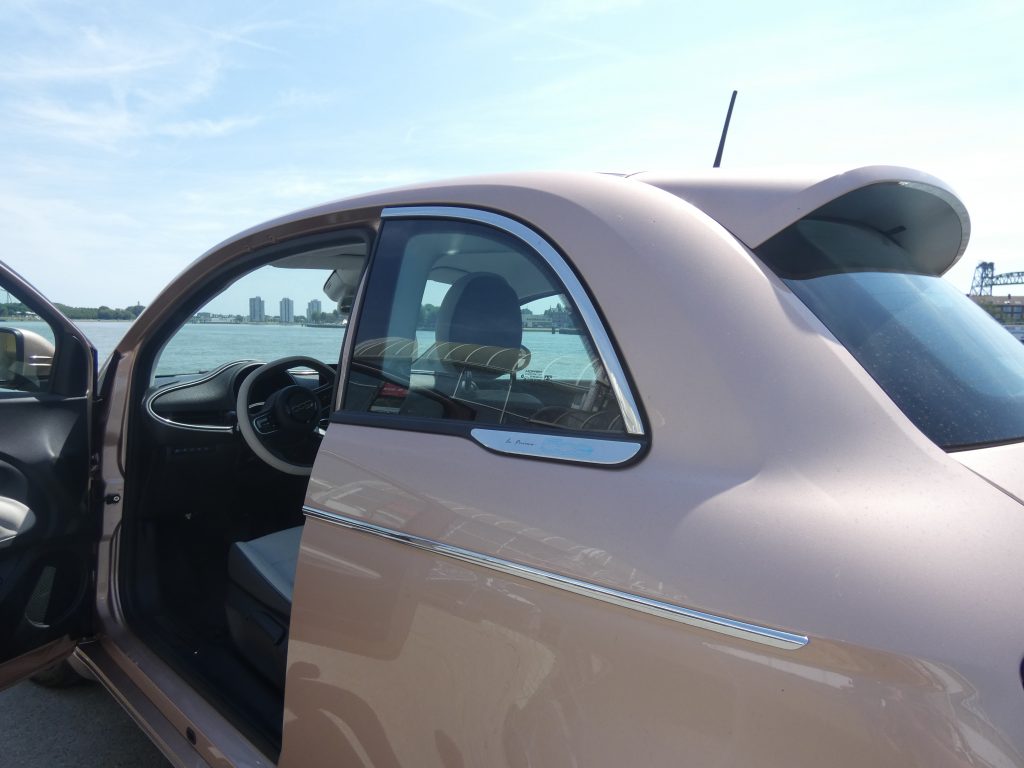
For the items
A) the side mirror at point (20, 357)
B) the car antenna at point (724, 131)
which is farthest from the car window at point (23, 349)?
the car antenna at point (724, 131)

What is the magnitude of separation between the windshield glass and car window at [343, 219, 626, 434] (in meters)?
0.44

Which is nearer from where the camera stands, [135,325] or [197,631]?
[135,325]

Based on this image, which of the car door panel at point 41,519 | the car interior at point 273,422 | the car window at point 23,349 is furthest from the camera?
the car window at point 23,349

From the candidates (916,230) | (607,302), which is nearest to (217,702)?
(607,302)

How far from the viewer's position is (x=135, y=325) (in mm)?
2574

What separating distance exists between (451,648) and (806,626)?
0.66 meters

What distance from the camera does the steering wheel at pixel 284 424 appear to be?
283 cm

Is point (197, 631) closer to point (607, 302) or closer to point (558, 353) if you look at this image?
point (558, 353)

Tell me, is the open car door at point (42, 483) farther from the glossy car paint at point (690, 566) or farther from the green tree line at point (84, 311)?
the glossy car paint at point (690, 566)

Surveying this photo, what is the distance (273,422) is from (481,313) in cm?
156

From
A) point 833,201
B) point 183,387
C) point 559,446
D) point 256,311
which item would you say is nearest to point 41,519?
point 183,387

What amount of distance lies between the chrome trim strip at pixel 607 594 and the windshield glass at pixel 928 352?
440 millimetres

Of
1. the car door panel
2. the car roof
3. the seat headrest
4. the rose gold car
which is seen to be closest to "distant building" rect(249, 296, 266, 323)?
the rose gold car

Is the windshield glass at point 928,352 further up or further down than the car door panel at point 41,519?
further up
